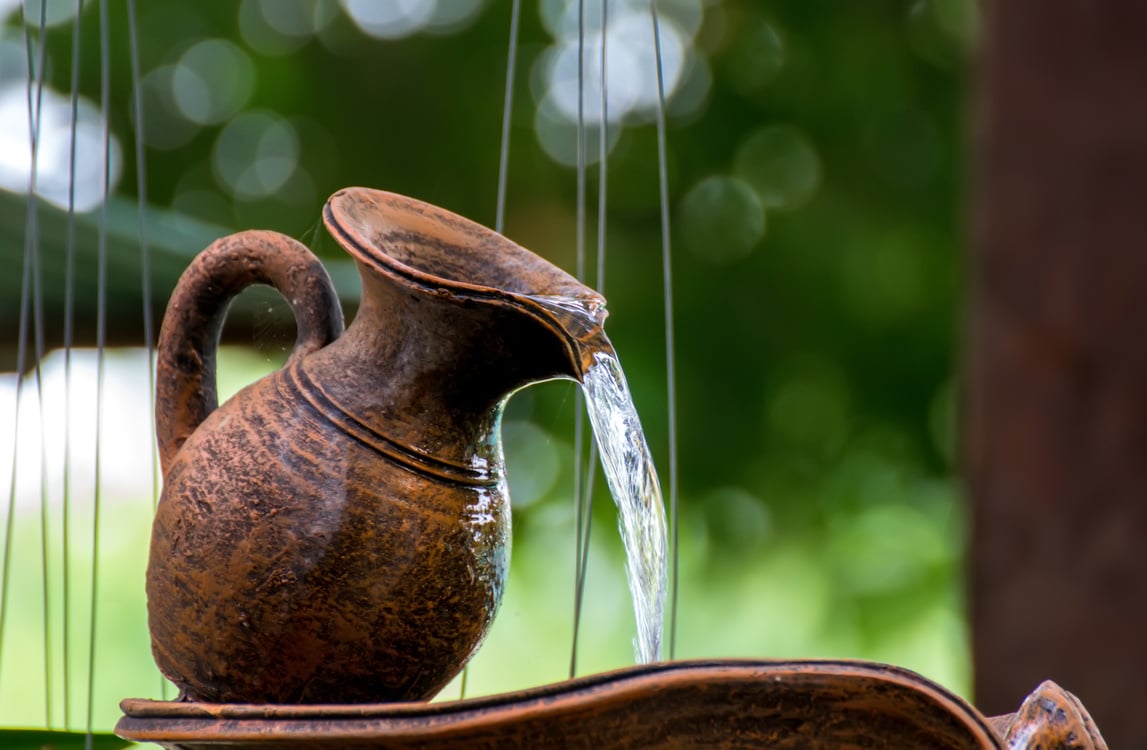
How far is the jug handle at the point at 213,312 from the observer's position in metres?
0.86

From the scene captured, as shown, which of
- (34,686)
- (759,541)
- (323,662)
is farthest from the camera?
(759,541)

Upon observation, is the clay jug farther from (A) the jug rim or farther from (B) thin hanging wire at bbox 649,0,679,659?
(B) thin hanging wire at bbox 649,0,679,659

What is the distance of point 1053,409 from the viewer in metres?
1.80

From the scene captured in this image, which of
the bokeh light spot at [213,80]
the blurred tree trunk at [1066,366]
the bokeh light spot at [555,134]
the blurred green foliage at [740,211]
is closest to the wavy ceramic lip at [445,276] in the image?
the blurred tree trunk at [1066,366]

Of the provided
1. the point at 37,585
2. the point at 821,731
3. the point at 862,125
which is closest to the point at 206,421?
the point at 821,731

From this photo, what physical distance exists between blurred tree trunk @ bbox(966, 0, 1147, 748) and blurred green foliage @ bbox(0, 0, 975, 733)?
145 centimetres

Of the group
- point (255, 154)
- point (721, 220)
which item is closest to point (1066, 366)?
point (721, 220)

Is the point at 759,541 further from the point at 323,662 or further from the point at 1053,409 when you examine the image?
the point at 323,662

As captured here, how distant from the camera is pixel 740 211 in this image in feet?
11.5

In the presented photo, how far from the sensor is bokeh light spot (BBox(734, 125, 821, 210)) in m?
3.49

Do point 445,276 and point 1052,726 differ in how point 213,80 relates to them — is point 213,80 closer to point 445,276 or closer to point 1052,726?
point 445,276

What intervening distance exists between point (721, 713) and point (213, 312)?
0.44 meters

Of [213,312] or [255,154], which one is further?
[255,154]

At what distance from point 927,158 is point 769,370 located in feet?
2.19
